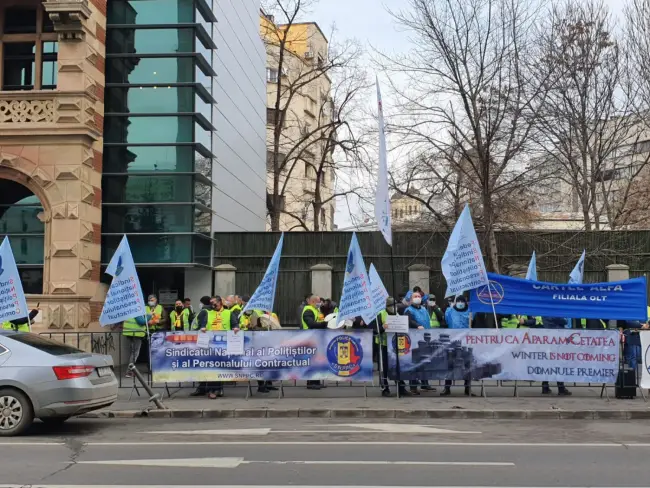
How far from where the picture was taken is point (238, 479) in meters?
7.39

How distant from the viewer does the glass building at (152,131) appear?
20781 mm

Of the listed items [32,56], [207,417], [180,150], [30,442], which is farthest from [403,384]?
[32,56]

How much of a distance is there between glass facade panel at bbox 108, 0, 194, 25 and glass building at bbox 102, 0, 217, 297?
0.09 ft

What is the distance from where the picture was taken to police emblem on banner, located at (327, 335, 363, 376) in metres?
14.0

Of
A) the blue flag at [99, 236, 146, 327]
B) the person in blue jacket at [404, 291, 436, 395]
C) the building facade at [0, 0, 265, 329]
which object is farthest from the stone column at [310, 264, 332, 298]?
the blue flag at [99, 236, 146, 327]

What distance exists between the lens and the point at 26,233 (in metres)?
19.6

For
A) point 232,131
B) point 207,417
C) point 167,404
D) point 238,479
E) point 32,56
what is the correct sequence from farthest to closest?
point 232,131, point 32,56, point 167,404, point 207,417, point 238,479

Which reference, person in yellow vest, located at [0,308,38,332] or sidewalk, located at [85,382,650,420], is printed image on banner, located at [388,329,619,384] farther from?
person in yellow vest, located at [0,308,38,332]

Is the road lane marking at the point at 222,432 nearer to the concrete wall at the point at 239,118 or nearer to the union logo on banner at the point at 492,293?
the union logo on banner at the point at 492,293

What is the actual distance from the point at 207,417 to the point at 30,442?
336 cm

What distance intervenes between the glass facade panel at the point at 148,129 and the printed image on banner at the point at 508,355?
10.1 meters

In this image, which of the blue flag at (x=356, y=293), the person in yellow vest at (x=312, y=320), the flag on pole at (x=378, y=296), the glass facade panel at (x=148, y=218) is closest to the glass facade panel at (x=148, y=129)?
the glass facade panel at (x=148, y=218)

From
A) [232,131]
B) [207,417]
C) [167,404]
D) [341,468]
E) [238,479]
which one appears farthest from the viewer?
[232,131]

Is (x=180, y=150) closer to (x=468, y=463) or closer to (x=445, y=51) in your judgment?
(x=445, y=51)
